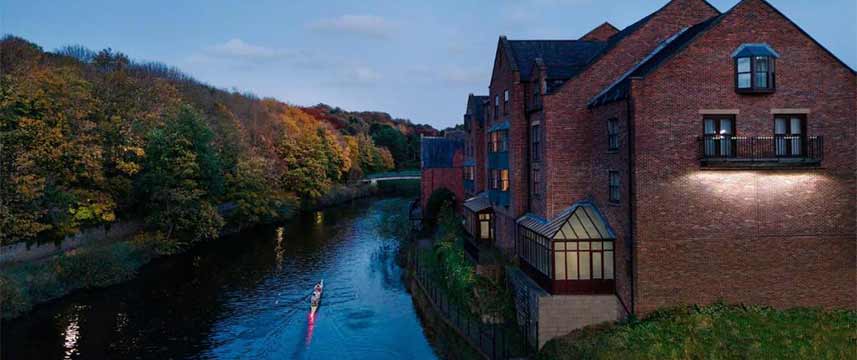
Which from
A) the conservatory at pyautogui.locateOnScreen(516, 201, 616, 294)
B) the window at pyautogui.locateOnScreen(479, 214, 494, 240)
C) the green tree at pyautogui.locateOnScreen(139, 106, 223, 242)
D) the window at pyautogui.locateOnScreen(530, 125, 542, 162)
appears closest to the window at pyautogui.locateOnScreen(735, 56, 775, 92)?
the conservatory at pyautogui.locateOnScreen(516, 201, 616, 294)


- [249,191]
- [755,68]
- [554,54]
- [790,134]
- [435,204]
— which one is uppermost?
[554,54]

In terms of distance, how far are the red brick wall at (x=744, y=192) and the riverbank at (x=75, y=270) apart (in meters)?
31.1

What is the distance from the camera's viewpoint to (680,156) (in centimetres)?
2223

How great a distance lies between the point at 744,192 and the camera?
22.2 m

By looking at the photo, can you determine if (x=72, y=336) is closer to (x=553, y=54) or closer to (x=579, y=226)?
(x=579, y=226)

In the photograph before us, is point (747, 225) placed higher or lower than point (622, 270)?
higher

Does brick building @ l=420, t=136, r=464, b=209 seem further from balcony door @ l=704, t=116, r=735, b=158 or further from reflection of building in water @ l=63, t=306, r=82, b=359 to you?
balcony door @ l=704, t=116, r=735, b=158

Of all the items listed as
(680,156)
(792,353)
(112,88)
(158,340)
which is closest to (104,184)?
(112,88)

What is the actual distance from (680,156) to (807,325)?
725 centimetres

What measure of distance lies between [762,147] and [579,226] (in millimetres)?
7497

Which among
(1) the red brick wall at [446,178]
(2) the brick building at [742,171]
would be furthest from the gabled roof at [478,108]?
(2) the brick building at [742,171]

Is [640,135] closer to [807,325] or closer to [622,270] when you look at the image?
[622,270]

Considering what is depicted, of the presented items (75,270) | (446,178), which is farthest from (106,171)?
(446,178)

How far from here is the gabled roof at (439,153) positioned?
59562mm
